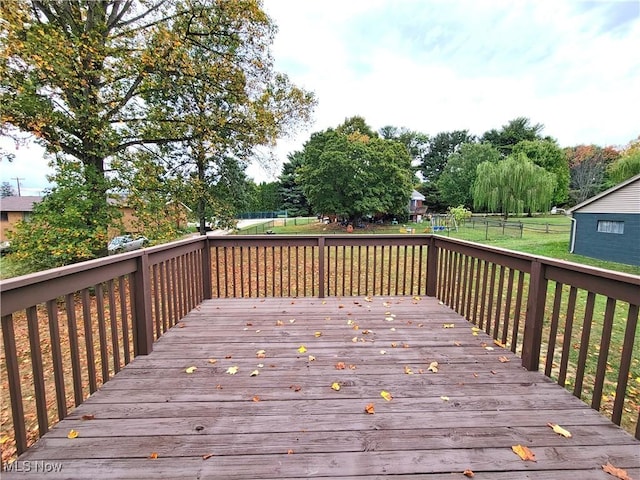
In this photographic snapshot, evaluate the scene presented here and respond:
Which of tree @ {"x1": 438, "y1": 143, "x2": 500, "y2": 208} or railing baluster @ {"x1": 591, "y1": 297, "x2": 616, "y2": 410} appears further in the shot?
tree @ {"x1": 438, "y1": 143, "x2": 500, "y2": 208}

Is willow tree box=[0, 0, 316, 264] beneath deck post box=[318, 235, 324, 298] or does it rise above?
above

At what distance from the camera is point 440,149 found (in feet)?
134

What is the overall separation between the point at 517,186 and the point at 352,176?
476 inches

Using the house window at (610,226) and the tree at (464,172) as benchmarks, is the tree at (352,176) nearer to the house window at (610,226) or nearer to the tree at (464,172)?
the house window at (610,226)

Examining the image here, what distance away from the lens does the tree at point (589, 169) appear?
3102 cm

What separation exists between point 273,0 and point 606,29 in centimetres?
594

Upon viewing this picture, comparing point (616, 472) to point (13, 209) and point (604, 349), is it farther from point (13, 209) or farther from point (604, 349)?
point (13, 209)

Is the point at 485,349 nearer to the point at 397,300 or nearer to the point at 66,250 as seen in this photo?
the point at 397,300

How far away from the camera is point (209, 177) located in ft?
28.8

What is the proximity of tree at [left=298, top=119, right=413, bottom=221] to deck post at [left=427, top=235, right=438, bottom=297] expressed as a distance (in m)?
15.3

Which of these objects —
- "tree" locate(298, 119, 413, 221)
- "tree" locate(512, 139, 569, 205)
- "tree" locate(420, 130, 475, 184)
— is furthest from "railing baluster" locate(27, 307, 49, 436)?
"tree" locate(420, 130, 475, 184)

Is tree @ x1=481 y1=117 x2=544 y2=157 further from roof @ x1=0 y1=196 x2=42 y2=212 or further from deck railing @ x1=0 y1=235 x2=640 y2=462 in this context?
roof @ x1=0 y1=196 x2=42 y2=212

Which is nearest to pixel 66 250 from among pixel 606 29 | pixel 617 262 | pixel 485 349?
pixel 485 349

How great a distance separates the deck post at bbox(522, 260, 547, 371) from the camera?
2.16 m
